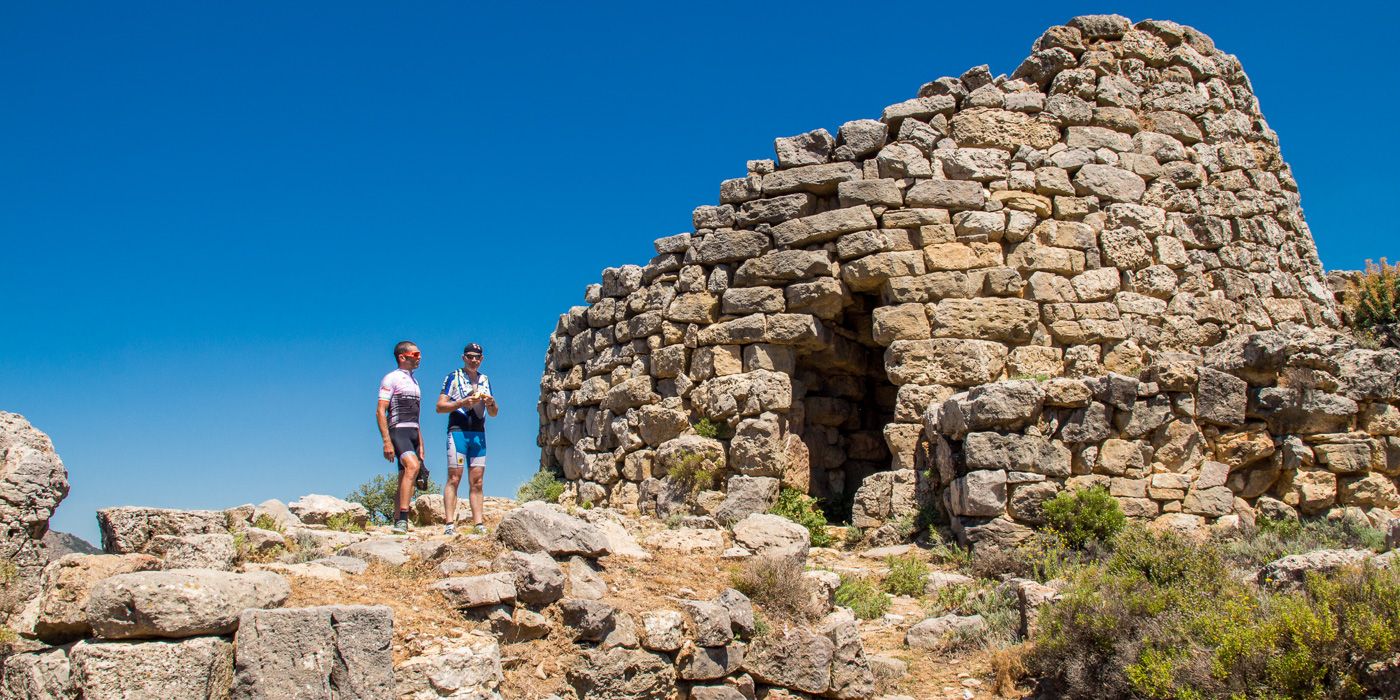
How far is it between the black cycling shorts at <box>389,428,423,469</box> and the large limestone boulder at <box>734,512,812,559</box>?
8.10 feet

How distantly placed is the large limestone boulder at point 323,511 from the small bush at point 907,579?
411 centimetres

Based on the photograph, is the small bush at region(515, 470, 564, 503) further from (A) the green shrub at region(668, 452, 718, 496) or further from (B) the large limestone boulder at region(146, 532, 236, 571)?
(B) the large limestone boulder at region(146, 532, 236, 571)

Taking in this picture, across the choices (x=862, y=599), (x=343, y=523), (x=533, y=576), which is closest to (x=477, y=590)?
(x=533, y=576)

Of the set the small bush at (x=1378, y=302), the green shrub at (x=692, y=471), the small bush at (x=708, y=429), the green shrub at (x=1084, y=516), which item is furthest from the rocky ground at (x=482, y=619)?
the small bush at (x=1378, y=302)

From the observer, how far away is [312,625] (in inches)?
186

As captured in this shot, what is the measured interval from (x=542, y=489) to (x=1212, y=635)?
319 inches

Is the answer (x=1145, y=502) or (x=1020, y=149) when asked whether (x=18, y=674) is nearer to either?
(x=1145, y=502)

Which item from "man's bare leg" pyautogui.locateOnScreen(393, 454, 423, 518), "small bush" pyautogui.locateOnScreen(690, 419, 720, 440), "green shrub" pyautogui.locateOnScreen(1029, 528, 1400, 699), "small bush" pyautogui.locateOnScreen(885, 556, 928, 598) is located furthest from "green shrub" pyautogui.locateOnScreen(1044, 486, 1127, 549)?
"man's bare leg" pyautogui.locateOnScreen(393, 454, 423, 518)

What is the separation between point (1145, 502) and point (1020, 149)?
3920 mm

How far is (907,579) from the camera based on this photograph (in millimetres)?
7945

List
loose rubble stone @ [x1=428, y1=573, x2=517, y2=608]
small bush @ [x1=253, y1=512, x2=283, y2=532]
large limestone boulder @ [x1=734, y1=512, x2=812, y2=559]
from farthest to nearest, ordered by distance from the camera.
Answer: large limestone boulder @ [x1=734, y1=512, x2=812, y2=559] → small bush @ [x1=253, y1=512, x2=283, y2=532] → loose rubble stone @ [x1=428, y1=573, x2=517, y2=608]

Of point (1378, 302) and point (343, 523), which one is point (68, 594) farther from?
point (1378, 302)

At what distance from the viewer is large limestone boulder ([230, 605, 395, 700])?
4578mm

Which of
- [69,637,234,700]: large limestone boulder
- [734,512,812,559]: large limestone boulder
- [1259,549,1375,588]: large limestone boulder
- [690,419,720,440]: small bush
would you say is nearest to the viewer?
[69,637,234,700]: large limestone boulder
